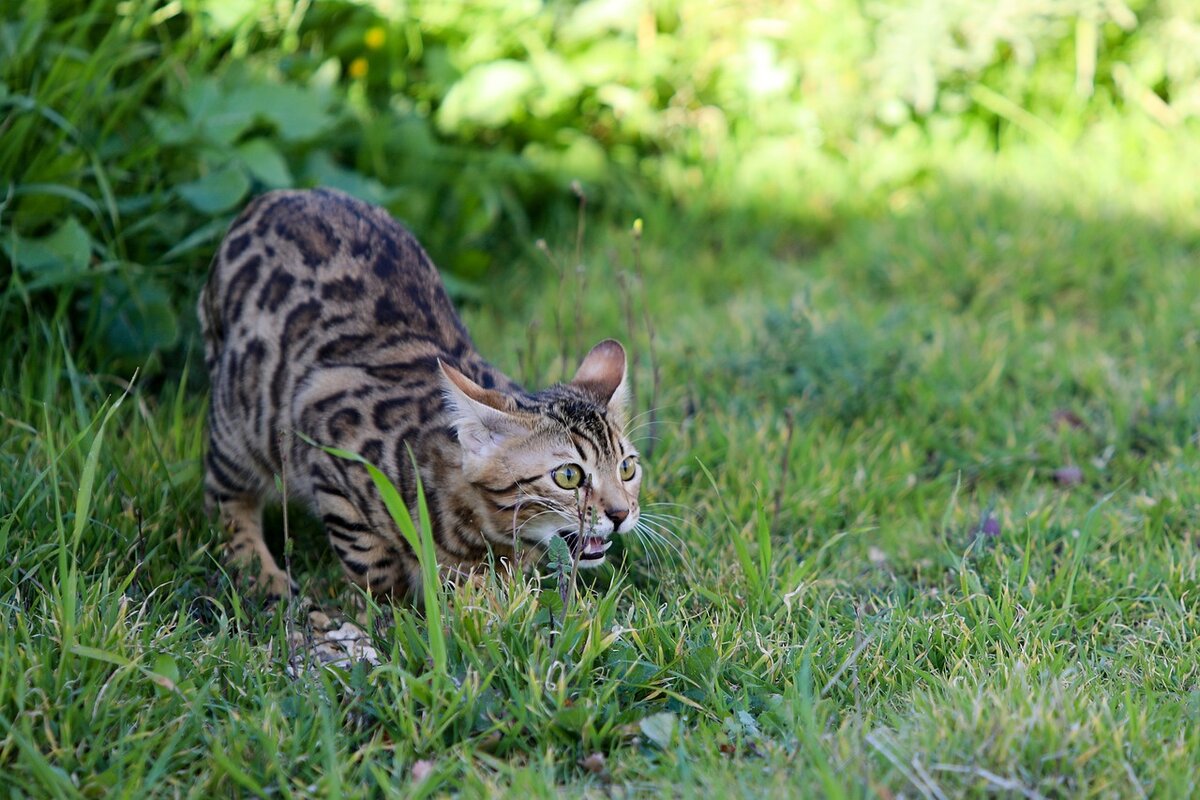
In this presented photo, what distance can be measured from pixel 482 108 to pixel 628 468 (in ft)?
9.38

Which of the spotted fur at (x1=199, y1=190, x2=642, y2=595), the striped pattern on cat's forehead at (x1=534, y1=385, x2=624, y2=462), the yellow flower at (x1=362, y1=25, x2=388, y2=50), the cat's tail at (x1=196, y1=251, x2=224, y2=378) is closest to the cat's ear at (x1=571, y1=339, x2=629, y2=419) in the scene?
the spotted fur at (x1=199, y1=190, x2=642, y2=595)

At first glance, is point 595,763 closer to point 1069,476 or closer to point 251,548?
point 251,548

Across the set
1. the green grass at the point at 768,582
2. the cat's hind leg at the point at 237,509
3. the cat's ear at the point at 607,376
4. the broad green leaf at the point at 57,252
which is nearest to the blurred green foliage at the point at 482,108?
the broad green leaf at the point at 57,252

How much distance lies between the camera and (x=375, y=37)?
5477mm

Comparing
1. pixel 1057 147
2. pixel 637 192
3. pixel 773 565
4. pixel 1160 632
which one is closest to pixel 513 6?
pixel 637 192

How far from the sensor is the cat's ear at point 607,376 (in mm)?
3430

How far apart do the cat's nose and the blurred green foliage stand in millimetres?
2031

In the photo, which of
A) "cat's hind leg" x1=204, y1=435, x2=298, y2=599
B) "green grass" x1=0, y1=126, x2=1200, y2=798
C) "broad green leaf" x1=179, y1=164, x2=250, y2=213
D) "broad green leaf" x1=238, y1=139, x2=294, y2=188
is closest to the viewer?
"green grass" x1=0, y1=126, x2=1200, y2=798

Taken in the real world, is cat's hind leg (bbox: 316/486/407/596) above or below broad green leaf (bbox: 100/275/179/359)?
below

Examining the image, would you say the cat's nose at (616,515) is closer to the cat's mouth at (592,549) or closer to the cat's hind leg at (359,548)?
the cat's mouth at (592,549)

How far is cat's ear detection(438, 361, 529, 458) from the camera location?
303cm

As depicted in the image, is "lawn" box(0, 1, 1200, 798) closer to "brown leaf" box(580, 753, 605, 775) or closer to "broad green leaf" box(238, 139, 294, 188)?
"brown leaf" box(580, 753, 605, 775)

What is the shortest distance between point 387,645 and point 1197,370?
135 inches

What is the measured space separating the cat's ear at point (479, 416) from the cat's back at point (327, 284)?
1.99 feet
